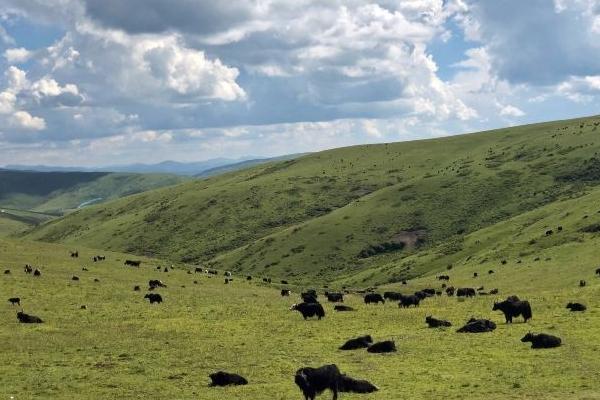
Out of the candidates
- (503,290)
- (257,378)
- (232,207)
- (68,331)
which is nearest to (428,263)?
(503,290)

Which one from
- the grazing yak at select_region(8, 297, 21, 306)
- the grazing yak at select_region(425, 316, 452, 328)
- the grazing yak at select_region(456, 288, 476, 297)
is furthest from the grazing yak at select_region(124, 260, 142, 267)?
the grazing yak at select_region(425, 316, 452, 328)

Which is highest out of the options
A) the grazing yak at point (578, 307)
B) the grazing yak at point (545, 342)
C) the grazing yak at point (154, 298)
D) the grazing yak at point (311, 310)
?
the grazing yak at point (545, 342)

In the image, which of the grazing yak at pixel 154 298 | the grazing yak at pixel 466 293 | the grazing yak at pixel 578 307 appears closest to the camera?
the grazing yak at pixel 578 307

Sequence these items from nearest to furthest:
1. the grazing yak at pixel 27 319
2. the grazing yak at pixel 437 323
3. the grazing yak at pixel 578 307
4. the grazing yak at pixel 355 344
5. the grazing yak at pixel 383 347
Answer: the grazing yak at pixel 383 347 → the grazing yak at pixel 355 344 → the grazing yak at pixel 437 323 → the grazing yak at pixel 578 307 → the grazing yak at pixel 27 319

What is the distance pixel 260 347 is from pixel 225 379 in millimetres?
8966

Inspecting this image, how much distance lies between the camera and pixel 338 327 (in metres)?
42.5

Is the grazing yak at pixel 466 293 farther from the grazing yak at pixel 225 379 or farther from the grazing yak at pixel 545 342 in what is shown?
the grazing yak at pixel 225 379

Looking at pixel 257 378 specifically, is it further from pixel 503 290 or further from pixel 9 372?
pixel 503 290

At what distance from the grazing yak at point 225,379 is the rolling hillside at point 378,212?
74.7 metres

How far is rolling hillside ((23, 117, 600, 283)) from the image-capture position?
128 m

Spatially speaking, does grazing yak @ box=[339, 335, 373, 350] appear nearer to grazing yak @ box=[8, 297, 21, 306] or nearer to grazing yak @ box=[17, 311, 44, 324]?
grazing yak @ box=[17, 311, 44, 324]

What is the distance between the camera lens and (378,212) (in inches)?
5802

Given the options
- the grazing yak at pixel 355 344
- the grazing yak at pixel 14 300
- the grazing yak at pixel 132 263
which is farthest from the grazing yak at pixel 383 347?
the grazing yak at pixel 132 263

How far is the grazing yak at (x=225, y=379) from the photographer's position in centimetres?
2706
